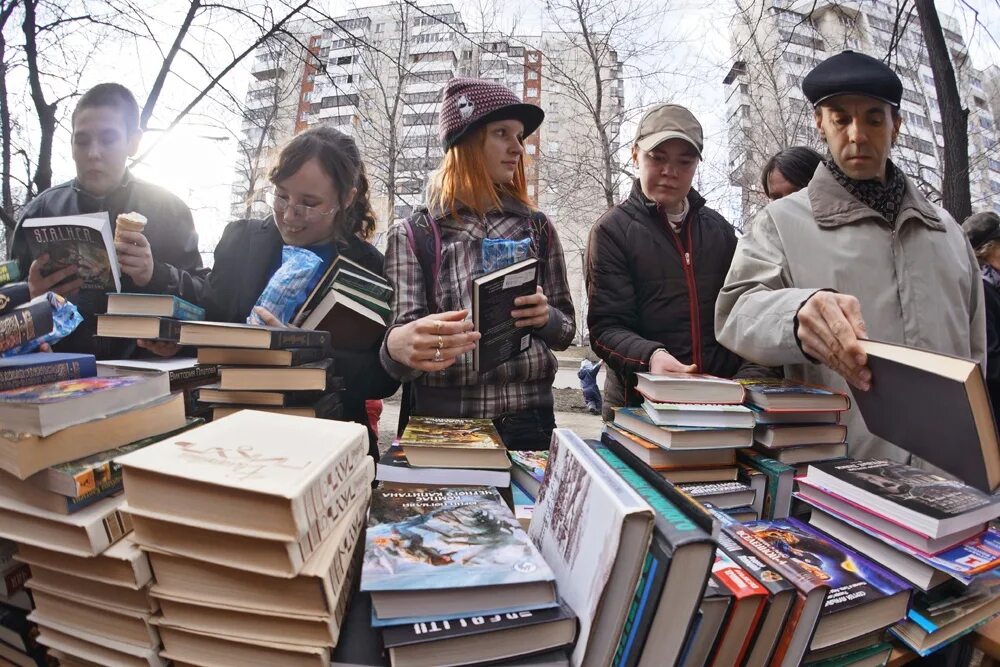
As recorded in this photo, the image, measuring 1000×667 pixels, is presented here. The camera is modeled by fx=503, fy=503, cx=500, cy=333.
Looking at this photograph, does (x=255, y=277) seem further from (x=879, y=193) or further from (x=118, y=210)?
(x=879, y=193)

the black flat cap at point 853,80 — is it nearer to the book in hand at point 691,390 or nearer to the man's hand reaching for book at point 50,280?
the book in hand at point 691,390

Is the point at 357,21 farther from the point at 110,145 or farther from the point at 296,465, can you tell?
the point at 296,465

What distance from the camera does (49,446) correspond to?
81cm

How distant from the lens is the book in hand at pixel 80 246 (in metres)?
1.67

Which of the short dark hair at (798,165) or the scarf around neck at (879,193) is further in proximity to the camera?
the short dark hair at (798,165)

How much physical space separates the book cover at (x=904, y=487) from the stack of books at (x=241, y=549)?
3.29ft

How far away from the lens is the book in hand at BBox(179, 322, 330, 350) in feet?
4.45

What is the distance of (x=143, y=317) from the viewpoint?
61.2 inches

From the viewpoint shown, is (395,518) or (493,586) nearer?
(493,586)

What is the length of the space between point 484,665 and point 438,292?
1.24 metres

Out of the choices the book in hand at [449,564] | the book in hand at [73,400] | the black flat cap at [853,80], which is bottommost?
the book in hand at [449,564]

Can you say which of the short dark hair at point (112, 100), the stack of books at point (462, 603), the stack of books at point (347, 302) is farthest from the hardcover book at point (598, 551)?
the short dark hair at point (112, 100)

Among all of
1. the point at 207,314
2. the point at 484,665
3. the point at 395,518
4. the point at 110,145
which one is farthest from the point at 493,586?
the point at 110,145

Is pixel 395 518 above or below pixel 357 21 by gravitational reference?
below
